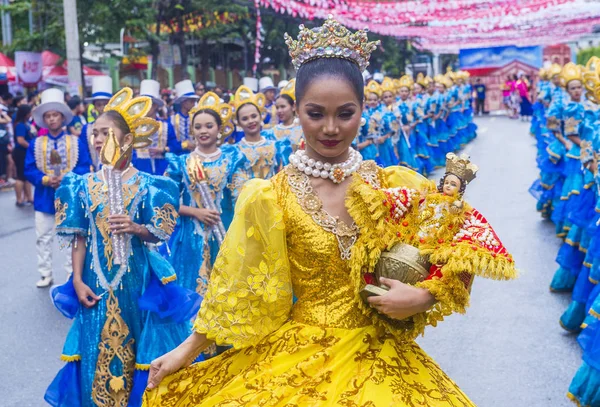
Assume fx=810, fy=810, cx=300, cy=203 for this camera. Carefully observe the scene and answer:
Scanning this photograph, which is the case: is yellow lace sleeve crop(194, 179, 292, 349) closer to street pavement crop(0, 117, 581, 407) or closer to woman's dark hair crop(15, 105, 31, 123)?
street pavement crop(0, 117, 581, 407)

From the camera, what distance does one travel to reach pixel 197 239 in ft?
20.3

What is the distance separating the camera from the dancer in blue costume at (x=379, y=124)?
1392cm

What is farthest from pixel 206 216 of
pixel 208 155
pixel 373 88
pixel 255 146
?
pixel 373 88

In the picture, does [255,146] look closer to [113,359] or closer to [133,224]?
[133,224]

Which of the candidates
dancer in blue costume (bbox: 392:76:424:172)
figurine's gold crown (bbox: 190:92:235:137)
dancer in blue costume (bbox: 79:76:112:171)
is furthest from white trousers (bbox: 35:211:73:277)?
dancer in blue costume (bbox: 392:76:424:172)

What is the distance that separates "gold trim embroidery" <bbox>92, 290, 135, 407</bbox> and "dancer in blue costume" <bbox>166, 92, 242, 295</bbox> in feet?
5.87

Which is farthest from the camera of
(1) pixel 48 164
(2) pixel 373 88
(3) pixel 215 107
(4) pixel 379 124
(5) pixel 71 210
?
(2) pixel 373 88

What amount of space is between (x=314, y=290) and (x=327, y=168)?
43cm

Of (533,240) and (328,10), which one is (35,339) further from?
(328,10)

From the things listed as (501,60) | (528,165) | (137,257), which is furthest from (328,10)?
(501,60)

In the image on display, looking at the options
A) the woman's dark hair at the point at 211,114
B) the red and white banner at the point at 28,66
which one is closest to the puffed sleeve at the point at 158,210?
the woman's dark hair at the point at 211,114

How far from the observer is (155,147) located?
11469 millimetres

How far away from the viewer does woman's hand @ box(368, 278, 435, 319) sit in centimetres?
247

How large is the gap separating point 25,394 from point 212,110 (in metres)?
2.59
